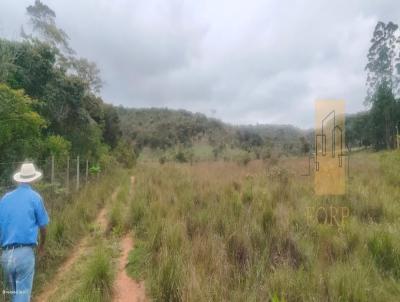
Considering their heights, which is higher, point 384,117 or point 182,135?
point 384,117

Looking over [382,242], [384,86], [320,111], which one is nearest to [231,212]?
[382,242]

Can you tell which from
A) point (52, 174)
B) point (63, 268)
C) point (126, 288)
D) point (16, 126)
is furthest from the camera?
point (52, 174)

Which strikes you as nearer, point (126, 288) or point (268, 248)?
point (126, 288)

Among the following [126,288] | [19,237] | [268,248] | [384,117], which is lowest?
[126,288]

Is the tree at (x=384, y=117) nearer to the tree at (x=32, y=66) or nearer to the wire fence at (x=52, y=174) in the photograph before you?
the tree at (x=32, y=66)

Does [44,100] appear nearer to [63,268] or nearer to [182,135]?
[63,268]

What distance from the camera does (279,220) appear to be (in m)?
6.01

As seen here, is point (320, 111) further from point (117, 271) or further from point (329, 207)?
point (117, 271)

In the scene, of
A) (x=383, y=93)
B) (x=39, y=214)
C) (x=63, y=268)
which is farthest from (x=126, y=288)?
(x=383, y=93)

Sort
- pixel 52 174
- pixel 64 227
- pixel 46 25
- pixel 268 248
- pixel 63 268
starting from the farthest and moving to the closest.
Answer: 1. pixel 46 25
2. pixel 52 174
3. pixel 64 227
4. pixel 63 268
5. pixel 268 248

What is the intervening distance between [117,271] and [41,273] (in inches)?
44.5

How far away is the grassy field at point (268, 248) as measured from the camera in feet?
12.0

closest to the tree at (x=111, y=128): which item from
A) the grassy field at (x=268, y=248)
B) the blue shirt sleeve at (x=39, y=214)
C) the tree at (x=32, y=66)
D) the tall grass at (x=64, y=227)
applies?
the tree at (x=32, y=66)

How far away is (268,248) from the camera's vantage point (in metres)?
4.90
